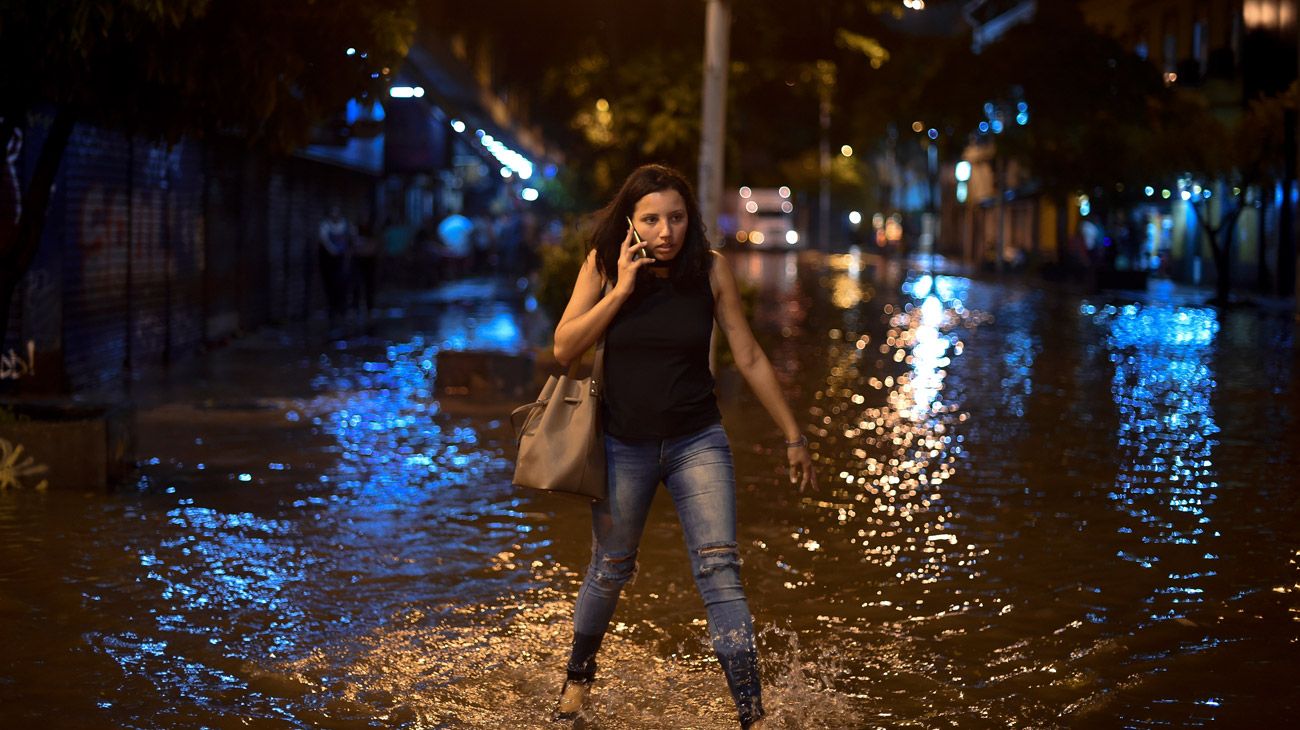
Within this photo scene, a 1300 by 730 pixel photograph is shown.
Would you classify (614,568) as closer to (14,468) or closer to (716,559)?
(716,559)

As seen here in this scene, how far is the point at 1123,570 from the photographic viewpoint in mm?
8000

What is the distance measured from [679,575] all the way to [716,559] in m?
2.68

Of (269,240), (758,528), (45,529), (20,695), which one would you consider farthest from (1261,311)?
(20,695)

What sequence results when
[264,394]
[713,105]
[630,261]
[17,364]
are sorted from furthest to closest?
[264,394], [713,105], [17,364], [630,261]

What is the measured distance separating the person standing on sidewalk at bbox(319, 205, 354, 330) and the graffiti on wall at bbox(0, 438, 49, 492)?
15.9 meters

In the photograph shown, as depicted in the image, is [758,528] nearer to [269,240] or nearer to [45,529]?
[45,529]

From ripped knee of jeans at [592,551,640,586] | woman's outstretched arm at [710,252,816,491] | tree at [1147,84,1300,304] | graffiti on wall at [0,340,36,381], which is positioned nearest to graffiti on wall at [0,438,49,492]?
graffiti on wall at [0,340,36,381]

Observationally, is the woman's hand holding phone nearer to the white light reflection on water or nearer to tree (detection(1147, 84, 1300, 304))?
the white light reflection on water

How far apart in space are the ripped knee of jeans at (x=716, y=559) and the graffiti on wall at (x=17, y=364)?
32.6 feet

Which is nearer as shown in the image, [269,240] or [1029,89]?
[269,240]

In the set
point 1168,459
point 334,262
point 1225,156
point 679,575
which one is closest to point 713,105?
point 1168,459

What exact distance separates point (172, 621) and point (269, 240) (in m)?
18.7

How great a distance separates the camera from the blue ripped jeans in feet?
16.9

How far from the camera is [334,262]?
26.0 meters
